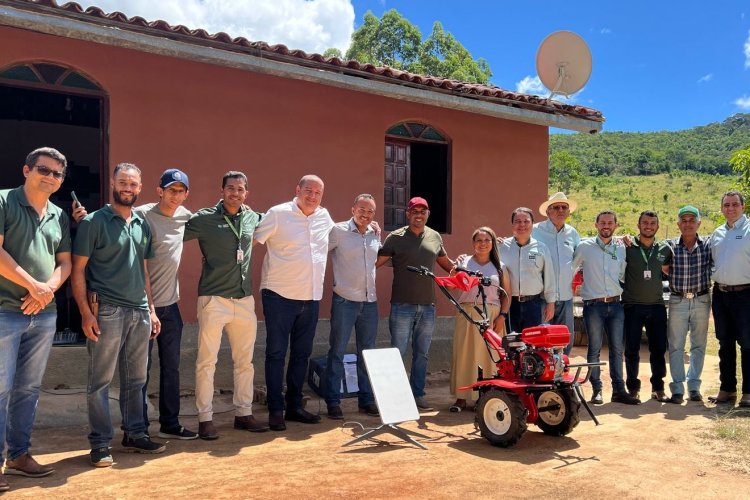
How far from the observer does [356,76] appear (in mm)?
7371

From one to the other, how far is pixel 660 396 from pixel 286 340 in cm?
422

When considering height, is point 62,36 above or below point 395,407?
above

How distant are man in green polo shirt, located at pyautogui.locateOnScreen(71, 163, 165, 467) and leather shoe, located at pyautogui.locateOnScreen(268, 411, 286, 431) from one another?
4.38 feet

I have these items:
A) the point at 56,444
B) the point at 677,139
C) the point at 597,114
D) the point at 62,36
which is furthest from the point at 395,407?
the point at 677,139

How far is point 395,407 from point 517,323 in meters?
1.91

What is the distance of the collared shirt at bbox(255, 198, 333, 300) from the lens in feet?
19.0

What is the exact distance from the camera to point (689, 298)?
23.0ft

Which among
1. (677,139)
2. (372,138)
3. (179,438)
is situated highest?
(677,139)

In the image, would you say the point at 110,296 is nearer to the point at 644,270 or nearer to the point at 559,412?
the point at 559,412

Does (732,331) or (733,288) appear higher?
(733,288)

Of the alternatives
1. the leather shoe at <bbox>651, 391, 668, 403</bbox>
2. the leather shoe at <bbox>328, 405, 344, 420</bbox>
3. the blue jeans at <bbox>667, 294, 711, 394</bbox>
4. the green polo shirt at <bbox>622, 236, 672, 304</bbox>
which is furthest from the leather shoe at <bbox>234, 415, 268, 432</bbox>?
the blue jeans at <bbox>667, 294, 711, 394</bbox>

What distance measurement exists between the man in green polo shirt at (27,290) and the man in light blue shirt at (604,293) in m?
5.09

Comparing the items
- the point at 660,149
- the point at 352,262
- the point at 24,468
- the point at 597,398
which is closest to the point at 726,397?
the point at 597,398

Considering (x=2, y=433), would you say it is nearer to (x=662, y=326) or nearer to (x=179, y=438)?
(x=179, y=438)
